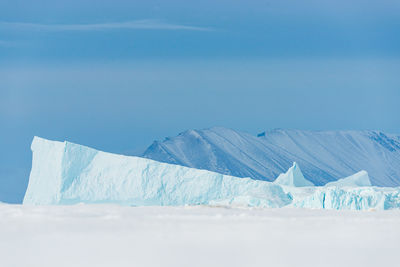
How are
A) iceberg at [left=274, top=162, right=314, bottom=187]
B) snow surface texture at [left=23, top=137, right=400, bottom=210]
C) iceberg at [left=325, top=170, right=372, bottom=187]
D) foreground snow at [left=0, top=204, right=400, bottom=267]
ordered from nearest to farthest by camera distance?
foreground snow at [left=0, top=204, right=400, bottom=267] < snow surface texture at [left=23, top=137, right=400, bottom=210] < iceberg at [left=274, top=162, right=314, bottom=187] < iceberg at [left=325, top=170, right=372, bottom=187]

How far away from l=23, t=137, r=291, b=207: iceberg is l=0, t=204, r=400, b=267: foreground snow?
15.3m

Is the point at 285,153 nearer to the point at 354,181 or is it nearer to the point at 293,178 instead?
the point at 354,181

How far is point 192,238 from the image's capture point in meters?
10.0

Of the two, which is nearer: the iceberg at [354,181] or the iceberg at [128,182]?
the iceberg at [128,182]

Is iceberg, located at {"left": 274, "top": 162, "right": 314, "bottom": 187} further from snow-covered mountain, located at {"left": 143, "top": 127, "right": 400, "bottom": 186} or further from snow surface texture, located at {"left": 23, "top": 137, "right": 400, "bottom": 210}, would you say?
snow-covered mountain, located at {"left": 143, "top": 127, "right": 400, "bottom": 186}

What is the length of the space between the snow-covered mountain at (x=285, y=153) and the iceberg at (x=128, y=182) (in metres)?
11.4

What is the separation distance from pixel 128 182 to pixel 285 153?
65.6 ft

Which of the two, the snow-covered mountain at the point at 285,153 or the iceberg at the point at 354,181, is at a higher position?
the snow-covered mountain at the point at 285,153

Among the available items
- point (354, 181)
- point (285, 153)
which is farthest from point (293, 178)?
point (285, 153)

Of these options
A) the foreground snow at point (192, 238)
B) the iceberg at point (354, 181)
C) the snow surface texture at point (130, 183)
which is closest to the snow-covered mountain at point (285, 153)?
the iceberg at point (354, 181)

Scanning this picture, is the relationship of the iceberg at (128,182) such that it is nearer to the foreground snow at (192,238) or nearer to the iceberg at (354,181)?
the iceberg at (354,181)

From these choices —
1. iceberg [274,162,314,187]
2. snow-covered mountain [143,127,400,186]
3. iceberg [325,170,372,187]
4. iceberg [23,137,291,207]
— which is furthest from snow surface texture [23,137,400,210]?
snow-covered mountain [143,127,400,186]

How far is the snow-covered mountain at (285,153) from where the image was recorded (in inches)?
1606

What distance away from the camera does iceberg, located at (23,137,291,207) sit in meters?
27.7
